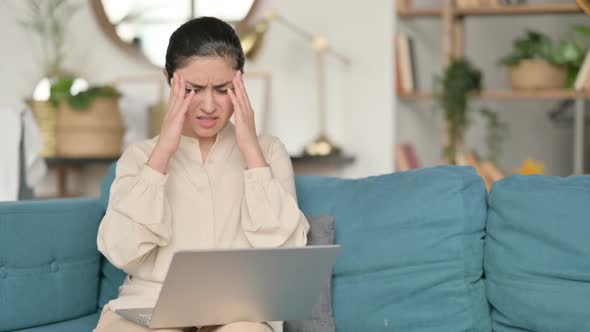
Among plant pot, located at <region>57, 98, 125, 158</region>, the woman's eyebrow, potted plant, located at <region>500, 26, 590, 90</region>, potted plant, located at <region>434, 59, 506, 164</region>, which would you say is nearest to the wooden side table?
plant pot, located at <region>57, 98, 125, 158</region>

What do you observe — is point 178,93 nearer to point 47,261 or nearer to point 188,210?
point 188,210

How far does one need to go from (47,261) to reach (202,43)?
2.27ft

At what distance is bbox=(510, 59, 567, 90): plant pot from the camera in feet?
15.9

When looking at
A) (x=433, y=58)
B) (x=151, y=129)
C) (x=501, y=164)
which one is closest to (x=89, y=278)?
(x=151, y=129)

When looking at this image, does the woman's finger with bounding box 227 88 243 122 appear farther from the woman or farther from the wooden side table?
the wooden side table

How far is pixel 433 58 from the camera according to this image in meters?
5.82

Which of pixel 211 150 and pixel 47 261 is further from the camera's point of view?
pixel 47 261

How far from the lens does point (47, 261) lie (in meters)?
2.38

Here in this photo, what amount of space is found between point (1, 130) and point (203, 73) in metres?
1.86

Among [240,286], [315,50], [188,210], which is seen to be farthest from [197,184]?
[315,50]

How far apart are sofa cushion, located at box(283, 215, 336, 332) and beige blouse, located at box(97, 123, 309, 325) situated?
0.42ft

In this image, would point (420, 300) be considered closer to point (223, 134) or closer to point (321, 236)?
point (321, 236)

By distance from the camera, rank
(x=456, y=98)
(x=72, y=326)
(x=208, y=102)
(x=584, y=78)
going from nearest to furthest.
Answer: (x=208, y=102)
(x=72, y=326)
(x=584, y=78)
(x=456, y=98)

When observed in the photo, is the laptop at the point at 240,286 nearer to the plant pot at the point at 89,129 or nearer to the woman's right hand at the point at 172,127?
the woman's right hand at the point at 172,127
